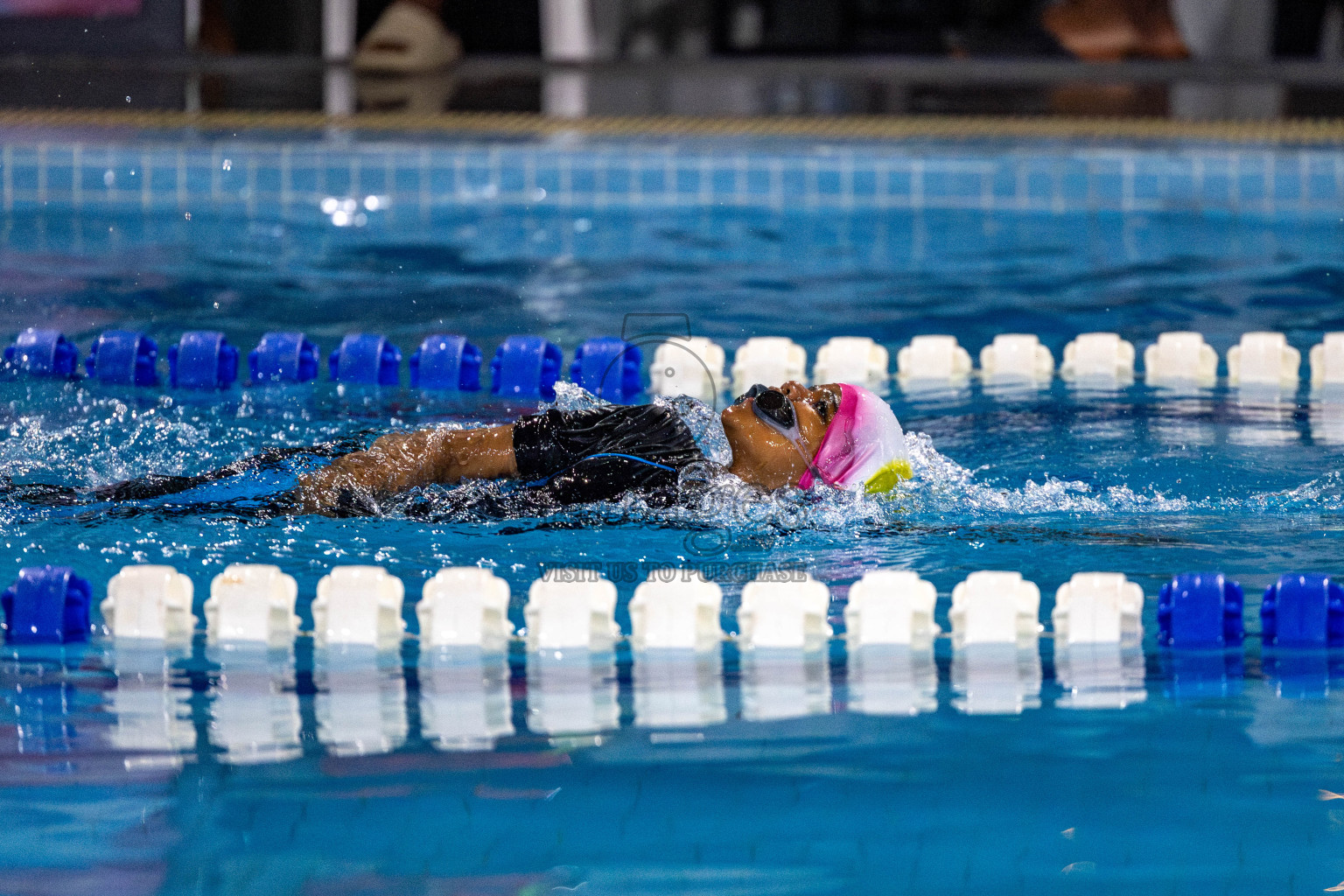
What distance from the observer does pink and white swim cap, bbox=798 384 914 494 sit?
11.5 feet

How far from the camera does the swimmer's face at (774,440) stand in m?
3.46

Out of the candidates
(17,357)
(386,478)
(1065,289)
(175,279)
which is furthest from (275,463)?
(1065,289)

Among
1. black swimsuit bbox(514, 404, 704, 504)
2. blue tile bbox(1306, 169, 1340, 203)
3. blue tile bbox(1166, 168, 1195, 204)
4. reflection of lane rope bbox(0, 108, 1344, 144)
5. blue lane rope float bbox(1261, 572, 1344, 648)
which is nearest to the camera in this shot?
blue lane rope float bbox(1261, 572, 1344, 648)

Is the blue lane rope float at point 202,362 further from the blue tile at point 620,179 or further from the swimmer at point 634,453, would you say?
the blue tile at point 620,179

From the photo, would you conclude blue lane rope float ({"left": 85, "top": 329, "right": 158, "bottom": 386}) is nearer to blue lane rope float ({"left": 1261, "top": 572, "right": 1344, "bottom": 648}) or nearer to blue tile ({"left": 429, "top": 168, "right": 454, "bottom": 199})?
blue tile ({"left": 429, "top": 168, "right": 454, "bottom": 199})

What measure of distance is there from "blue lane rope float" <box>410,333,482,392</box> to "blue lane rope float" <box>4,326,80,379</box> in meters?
1.09

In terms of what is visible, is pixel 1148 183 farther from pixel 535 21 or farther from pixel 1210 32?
pixel 535 21

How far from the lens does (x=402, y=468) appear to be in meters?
3.62

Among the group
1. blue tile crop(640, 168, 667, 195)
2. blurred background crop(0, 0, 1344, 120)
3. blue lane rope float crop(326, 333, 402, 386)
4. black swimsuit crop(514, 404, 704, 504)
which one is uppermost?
blurred background crop(0, 0, 1344, 120)

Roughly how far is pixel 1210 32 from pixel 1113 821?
813 cm

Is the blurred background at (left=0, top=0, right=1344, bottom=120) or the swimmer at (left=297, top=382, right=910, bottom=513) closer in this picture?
the swimmer at (left=297, top=382, right=910, bottom=513)

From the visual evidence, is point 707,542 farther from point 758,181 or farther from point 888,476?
point 758,181

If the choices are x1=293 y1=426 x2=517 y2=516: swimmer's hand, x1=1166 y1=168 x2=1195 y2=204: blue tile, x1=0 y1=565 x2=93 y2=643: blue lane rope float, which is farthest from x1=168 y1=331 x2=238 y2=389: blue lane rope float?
x1=1166 y1=168 x2=1195 y2=204: blue tile

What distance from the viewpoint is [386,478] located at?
11.8 feet
